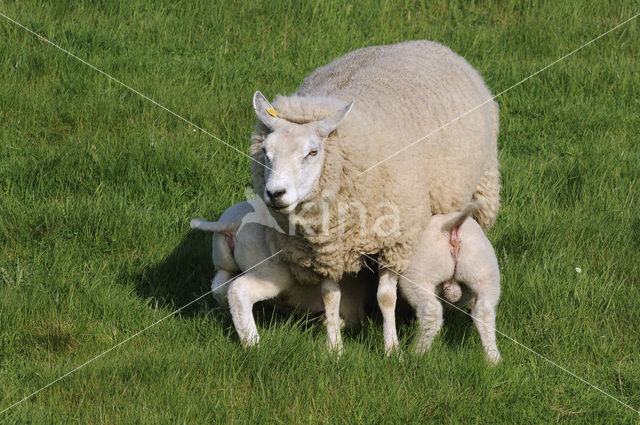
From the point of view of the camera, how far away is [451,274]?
180 inches

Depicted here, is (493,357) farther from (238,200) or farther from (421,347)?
(238,200)

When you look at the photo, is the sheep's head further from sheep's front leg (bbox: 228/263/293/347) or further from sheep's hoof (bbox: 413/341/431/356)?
sheep's hoof (bbox: 413/341/431/356)

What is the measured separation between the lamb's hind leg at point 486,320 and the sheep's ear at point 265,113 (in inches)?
51.3

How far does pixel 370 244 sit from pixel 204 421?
1203mm

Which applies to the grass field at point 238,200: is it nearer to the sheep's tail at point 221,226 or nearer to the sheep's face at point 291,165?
the sheep's tail at point 221,226

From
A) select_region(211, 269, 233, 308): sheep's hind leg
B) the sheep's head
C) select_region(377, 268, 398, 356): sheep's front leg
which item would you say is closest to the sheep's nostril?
the sheep's head

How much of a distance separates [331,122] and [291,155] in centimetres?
29

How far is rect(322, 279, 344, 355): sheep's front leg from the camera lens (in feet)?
14.9

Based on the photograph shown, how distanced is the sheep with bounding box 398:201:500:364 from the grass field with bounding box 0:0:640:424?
15 centimetres

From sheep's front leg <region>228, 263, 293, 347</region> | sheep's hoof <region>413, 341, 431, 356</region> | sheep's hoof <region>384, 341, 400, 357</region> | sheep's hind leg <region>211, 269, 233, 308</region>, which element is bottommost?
sheep's hoof <region>413, 341, 431, 356</region>

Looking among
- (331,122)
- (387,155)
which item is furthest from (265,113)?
(387,155)

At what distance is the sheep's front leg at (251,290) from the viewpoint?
14.7 ft

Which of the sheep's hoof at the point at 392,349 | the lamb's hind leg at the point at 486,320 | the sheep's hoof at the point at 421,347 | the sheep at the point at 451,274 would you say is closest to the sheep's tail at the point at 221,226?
the sheep at the point at 451,274

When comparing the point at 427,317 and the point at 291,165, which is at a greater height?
the point at 291,165
